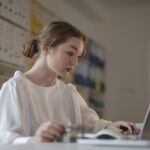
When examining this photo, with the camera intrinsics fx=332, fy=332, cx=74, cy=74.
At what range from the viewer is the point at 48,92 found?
1.66 m

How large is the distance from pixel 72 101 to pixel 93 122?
159 millimetres

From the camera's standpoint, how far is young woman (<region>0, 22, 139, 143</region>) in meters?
1.40

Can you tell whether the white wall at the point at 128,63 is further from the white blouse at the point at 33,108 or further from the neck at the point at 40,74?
the neck at the point at 40,74

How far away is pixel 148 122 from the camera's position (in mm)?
1174

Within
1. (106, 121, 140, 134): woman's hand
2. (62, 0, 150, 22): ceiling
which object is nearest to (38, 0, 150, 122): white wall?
Result: (62, 0, 150, 22): ceiling

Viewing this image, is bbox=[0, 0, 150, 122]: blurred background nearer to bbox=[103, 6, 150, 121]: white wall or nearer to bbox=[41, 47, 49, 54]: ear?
bbox=[103, 6, 150, 121]: white wall

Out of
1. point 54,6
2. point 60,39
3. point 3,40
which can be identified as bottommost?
point 60,39

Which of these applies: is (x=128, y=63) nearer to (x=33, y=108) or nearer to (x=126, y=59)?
(x=126, y=59)

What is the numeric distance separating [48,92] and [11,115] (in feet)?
1.11

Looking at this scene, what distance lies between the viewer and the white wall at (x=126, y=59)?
523 centimetres

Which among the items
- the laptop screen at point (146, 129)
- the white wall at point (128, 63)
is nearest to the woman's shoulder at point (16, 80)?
the laptop screen at point (146, 129)

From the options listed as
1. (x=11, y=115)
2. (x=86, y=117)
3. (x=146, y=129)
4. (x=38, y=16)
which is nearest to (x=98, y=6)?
(x=38, y=16)

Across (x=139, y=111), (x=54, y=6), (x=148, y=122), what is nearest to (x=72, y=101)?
(x=148, y=122)

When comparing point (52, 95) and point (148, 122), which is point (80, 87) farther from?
point (148, 122)
